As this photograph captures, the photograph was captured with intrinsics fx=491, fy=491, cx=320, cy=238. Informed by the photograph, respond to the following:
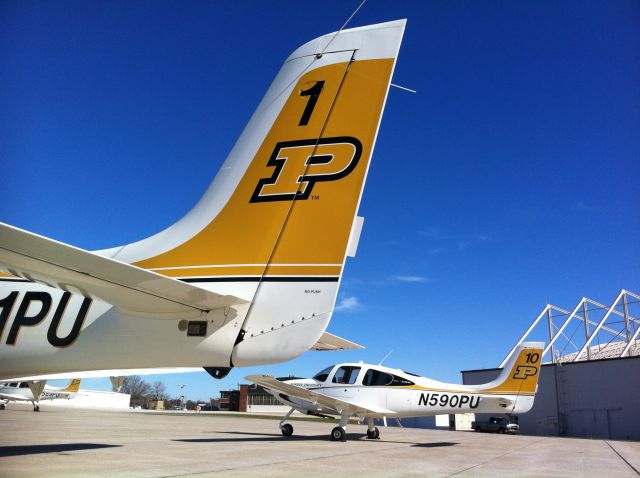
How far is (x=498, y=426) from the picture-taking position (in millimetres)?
33281

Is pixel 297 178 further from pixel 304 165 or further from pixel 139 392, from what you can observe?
pixel 139 392

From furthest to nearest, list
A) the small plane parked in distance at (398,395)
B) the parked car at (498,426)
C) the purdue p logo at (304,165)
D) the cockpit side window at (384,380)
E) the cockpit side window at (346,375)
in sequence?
1. the parked car at (498,426)
2. the cockpit side window at (346,375)
3. the cockpit side window at (384,380)
4. the small plane parked in distance at (398,395)
5. the purdue p logo at (304,165)

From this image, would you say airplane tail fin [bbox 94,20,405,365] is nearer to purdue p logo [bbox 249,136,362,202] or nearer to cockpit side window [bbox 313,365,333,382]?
purdue p logo [bbox 249,136,362,202]

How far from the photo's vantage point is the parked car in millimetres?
32656

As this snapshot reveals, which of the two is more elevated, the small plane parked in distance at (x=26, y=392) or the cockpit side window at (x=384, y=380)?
the cockpit side window at (x=384, y=380)

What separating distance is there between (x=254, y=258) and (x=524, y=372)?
555 inches

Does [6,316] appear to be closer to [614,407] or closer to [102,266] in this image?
[102,266]

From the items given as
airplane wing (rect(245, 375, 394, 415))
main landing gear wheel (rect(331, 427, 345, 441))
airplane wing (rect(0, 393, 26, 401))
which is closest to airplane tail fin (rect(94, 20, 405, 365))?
airplane wing (rect(245, 375, 394, 415))

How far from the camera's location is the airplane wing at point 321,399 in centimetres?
1430

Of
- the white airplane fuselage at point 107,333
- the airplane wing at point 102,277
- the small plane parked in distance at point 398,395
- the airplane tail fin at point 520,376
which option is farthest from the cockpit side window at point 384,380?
the airplane wing at point 102,277

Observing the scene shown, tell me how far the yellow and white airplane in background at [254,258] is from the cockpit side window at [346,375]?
11.2 m

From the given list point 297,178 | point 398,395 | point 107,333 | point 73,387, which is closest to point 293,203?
point 297,178

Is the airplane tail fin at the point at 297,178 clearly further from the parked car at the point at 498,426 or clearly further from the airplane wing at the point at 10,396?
the airplane wing at the point at 10,396

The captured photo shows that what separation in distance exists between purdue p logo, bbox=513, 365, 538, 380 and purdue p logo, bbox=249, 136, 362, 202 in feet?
45.0
